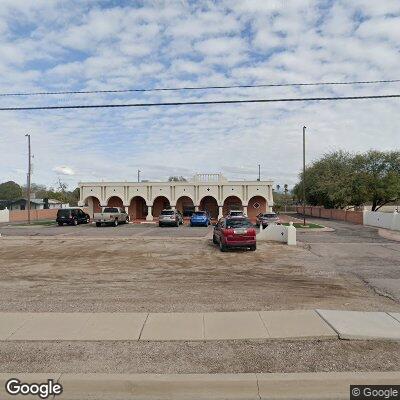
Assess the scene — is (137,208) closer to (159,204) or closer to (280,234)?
(159,204)

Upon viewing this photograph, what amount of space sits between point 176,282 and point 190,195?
3614 cm

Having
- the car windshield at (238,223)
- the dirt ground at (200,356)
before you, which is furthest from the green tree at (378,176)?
the dirt ground at (200,356)

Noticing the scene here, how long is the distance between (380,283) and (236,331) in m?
6.10

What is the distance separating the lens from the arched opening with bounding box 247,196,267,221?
48062 mm

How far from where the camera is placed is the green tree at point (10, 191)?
10850 centimetres

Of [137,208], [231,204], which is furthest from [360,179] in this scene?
[137,208]

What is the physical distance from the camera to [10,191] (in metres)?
110

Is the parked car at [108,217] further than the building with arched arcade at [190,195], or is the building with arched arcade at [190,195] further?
the building with arched arcade at [190,195]

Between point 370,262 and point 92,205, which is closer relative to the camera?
point 370,262

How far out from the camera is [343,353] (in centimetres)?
568

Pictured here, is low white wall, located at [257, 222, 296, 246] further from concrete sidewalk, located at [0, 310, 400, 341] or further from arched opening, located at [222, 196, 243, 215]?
arched opening, located at [222, 196, 243, 215]

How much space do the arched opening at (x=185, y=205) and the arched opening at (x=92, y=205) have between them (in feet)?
34.8

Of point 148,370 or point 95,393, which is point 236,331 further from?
point 95,393

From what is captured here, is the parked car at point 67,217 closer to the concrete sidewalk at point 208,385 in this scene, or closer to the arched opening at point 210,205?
the arched opening at point 210,205
